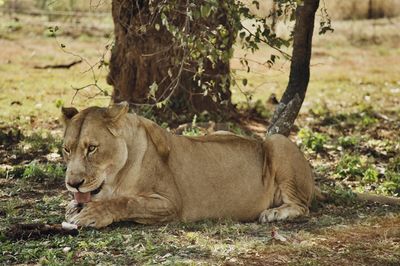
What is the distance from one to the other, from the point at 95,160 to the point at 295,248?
1.60 m

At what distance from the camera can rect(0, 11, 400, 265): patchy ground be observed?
604 centimetres

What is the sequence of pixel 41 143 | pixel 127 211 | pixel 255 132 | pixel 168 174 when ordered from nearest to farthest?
1. pixel 127 211
2. pixel 168 174
3. pixel 41 143
4. pixel 255 132

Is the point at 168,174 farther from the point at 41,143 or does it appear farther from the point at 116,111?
the point at 41,143

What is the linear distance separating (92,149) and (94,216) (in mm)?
490

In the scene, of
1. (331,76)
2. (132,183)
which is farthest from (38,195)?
(331,76)

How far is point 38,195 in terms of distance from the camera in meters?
8.15

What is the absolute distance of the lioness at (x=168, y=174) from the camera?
661 centimetres

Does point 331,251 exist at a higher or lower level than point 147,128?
lower

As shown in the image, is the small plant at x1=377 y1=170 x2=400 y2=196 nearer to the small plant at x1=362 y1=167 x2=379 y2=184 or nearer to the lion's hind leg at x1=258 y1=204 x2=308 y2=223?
the small plant at x1=362 y1=167 x2=379 y2=184

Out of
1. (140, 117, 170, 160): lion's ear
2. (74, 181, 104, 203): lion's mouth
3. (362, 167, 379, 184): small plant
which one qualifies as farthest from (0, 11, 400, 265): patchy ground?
(140, 117, 170, 160): lion's ear

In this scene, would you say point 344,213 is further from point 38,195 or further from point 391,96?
point 391,96

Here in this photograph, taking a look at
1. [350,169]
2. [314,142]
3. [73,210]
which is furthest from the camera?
[314,142]

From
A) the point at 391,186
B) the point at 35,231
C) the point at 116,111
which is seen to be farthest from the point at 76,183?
the point at 391,186

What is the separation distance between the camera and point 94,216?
6559 mm
